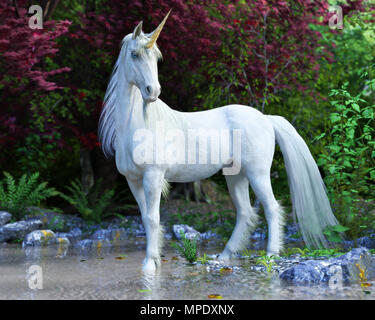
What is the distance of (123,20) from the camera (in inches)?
311

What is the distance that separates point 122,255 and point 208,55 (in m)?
3.81

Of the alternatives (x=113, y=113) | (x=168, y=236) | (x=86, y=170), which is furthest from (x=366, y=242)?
(x=86, y=170)

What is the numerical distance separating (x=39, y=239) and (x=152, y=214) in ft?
9.08

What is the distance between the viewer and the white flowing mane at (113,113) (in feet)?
16.2

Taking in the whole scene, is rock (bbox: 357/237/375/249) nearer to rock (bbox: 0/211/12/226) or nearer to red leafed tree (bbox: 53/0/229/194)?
red leafed tree (bbox: 53/0/229/194)

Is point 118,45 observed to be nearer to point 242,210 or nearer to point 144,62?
point 144,62

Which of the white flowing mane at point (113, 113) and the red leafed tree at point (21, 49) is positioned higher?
the red leafed tree at point (21, 49)

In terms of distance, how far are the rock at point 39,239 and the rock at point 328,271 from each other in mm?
3809

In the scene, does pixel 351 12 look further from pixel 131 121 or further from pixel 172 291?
pixel 172 291

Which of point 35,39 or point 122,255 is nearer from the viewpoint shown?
point 122,255

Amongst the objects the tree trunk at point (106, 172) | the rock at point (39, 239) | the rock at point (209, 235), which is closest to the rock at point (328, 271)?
the rock at point (209, 235)

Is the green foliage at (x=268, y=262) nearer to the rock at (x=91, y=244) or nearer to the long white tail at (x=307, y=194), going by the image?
the long white tail at (x=307, y=194)

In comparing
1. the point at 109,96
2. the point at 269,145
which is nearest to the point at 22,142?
the point at 109,96

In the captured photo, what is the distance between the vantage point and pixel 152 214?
193 inches
